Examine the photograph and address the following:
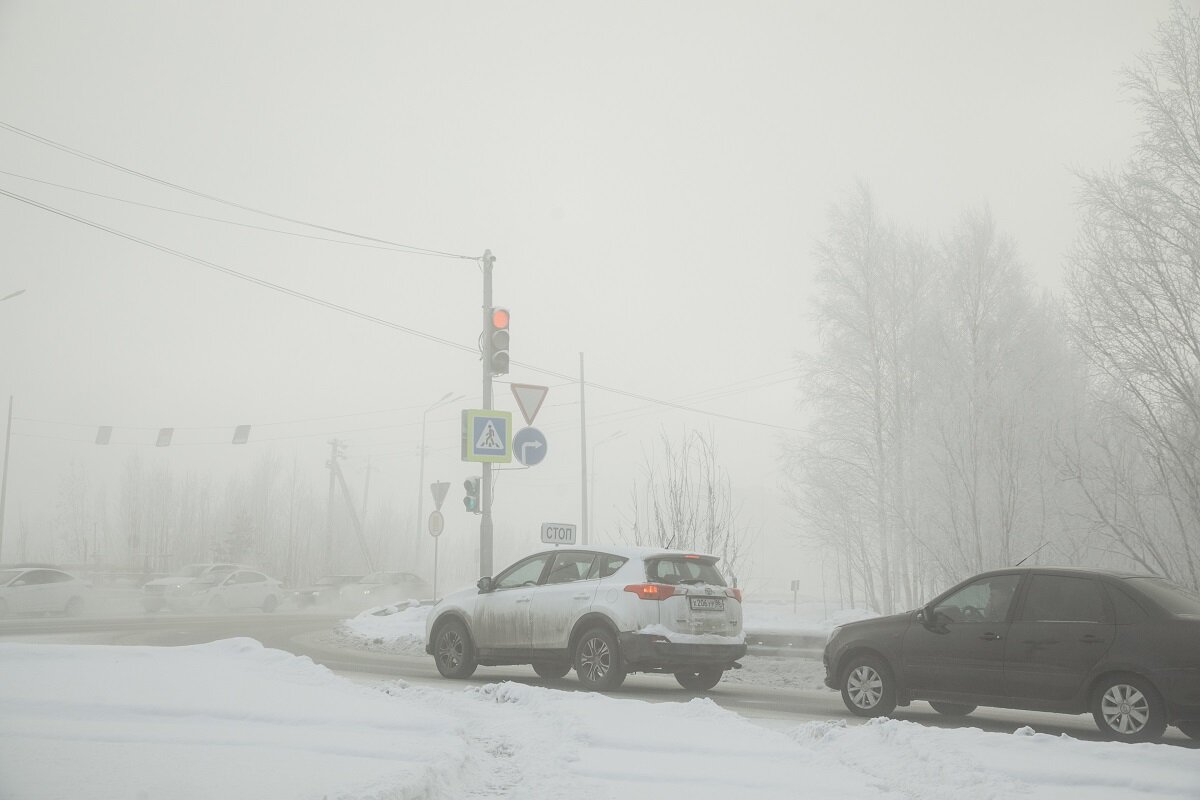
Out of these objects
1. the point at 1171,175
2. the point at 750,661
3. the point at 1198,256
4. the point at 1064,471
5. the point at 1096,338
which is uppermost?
the point at 1171,175

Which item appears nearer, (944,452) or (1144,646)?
(1144,646)

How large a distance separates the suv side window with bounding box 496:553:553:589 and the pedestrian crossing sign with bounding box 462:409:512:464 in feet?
15.9

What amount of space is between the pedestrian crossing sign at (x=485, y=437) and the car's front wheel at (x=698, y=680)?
247 inches

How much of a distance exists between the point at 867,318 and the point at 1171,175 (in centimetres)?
1302

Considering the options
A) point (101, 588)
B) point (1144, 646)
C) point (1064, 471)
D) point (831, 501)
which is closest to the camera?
point (1144, 646)

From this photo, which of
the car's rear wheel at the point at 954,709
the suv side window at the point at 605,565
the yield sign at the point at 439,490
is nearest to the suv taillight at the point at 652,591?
the suv side window at the point at 605,565

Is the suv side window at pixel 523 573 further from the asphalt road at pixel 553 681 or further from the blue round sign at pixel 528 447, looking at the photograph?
the blue round sign at pixel 528 447

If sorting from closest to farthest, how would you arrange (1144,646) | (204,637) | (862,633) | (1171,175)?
(1144,646) < (862,633) < (1171,175) < (204,637)

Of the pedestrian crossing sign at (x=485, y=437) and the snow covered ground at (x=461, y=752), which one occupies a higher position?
the pedestrian crossing sign at (x=485, y=437)

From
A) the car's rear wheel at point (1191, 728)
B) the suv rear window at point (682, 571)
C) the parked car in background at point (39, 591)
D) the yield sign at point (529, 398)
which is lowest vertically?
the car's rear wheel at point (1191, 728)

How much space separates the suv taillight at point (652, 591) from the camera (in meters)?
10.8

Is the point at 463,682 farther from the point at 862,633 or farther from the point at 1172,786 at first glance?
the point at 1172,786

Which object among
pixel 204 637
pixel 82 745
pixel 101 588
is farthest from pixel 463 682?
pixel 101 588

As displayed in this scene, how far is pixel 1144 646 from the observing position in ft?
26.0
